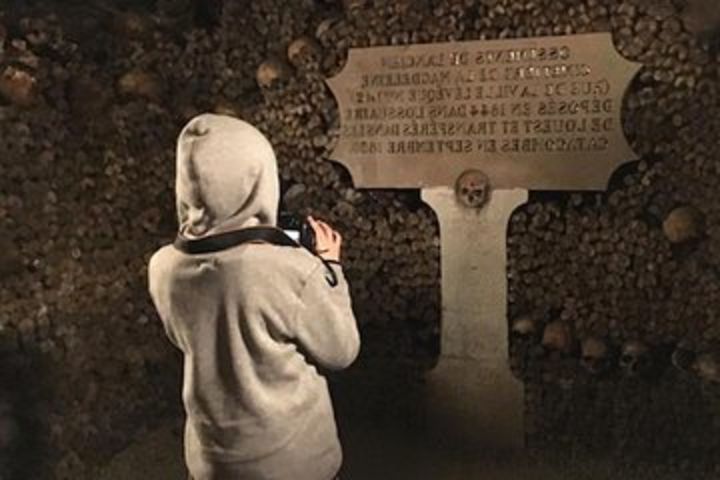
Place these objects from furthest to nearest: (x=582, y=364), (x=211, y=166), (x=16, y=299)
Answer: (x=16, y=299)
(x=582, y=364)
(x=211, y=166)

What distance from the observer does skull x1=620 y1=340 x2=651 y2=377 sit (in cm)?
335

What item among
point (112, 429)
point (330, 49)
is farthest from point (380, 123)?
point (112, 429)

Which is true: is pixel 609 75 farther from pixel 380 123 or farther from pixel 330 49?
pixel 330 49

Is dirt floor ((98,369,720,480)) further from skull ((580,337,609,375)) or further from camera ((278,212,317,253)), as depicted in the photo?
camera ((278,212,317,253))

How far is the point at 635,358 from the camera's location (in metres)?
3.36

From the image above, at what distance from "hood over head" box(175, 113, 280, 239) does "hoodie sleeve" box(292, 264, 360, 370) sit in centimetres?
16

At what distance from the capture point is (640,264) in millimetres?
3367

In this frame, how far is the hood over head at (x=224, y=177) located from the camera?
1.79 m

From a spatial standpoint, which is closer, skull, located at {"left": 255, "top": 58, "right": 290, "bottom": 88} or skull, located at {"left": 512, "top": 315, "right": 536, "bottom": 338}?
skull, located at {"left": 512, "top": 315, "right": 536, "bottom": 338}

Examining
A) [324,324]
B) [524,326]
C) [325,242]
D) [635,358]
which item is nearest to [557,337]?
[524,326]

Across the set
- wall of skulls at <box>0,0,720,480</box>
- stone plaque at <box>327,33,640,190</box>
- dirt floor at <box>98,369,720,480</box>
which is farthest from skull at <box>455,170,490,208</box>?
dirt floor at <box>98,369,720,480</box>

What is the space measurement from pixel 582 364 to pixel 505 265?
0.44m

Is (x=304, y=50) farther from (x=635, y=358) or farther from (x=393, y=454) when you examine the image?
(x=635, y=358)

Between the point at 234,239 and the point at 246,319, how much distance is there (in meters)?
0.15
